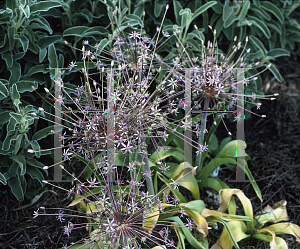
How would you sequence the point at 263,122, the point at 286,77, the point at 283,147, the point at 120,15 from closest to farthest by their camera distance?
the point at 120,15, the point at 283,147, the point at 263,122, the point at 286,77

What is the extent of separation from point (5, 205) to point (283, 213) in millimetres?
2387

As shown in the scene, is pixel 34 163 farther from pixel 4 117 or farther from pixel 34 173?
pixel 4 117

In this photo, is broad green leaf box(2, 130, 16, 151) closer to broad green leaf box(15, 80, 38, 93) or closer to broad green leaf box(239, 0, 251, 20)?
broad green leaf box(15, 80, 38, 93)

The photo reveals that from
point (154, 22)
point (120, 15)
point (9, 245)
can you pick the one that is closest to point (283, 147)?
point (154, 22)

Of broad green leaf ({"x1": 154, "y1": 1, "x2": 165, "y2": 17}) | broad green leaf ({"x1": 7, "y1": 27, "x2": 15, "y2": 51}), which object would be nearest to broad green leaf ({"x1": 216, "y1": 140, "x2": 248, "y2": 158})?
broad green leaf ({"x1": 154, "y1": 1, "x2": 165, "y2": 17})

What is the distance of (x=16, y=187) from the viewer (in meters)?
2.60

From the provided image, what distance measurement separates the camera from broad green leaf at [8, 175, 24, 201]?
8.45 feet

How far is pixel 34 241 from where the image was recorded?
8.38 feet

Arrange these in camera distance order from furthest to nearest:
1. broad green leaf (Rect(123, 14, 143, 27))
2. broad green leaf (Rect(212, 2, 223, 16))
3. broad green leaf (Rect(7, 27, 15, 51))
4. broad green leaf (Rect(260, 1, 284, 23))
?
broad green leaf (Rect(260, 1, 284, 23)) < broad green leaf (Rect(212, 2, 223, 16)) < broad green leaf (Rect(123, 14, 143, 27)) < broad green leaf (Rect(7, 27, 15, 51))

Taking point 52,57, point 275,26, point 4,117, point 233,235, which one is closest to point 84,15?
point 52,57

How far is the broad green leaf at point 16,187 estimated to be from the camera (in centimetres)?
257

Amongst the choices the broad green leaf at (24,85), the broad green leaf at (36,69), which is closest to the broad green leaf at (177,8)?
the broad green leaf at (36,69)

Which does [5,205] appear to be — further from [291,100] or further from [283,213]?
[291,100]

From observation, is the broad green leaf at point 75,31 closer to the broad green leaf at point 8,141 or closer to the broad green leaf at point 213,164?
the broad green leaf at point 8,141
